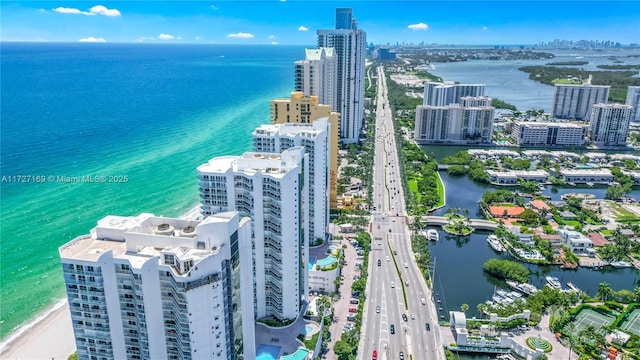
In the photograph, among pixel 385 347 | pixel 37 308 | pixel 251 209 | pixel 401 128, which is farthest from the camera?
pixel 401 128

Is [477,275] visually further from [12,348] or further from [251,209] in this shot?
[12,348]

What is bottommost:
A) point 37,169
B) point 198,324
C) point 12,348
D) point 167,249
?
point 12,348

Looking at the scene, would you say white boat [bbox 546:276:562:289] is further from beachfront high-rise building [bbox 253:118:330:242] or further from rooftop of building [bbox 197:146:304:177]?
rooftop of building [bbox 197:146:304:177]

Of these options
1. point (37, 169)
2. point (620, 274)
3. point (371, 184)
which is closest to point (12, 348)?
point (37, 169)

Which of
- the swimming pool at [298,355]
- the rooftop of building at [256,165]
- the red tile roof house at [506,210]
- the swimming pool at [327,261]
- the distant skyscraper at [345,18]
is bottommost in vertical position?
the red tile roof house at [506,210]

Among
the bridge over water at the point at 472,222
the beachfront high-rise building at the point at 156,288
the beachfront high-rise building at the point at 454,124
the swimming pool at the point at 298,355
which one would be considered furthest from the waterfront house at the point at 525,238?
the beachfront high-rise building at the point at 454,124

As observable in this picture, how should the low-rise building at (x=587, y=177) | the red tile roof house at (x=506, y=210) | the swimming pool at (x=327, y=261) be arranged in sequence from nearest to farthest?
the swimming pool at (x=327, y=261)
the red tile roof house at (x=506, y=210)
the low-rise building at (x=587, y=177)

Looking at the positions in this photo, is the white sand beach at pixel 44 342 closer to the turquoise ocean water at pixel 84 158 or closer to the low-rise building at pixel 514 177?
the turquoise ocean water at pixel 84 158

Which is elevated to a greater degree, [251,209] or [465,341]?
[251,209]
